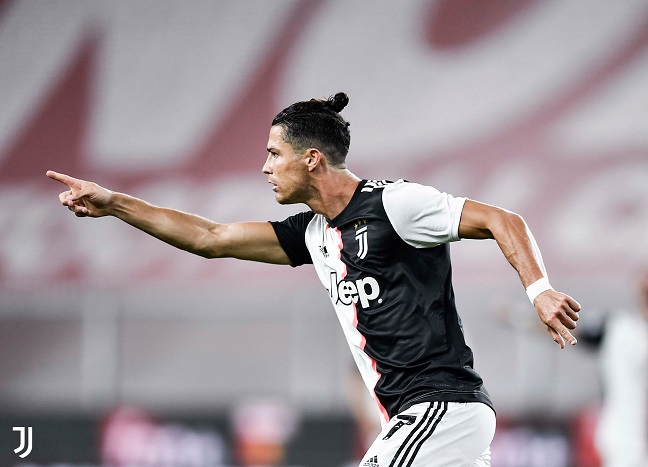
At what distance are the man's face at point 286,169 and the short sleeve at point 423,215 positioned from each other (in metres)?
0.42

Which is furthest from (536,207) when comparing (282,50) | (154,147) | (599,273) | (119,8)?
(119,8)

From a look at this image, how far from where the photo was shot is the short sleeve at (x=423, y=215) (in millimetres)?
4266

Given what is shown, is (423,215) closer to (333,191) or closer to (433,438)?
(333,191)

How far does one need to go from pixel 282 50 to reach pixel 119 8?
2768 mm

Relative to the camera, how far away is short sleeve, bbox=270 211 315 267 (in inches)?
192

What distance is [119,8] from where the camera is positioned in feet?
56.6

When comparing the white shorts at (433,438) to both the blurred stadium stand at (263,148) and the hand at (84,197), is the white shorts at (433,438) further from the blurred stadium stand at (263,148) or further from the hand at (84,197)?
the blurred stadium stand at (263,148)

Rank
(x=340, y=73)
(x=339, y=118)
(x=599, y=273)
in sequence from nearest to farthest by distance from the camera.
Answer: (x=339, y=118) < (x=599, y=273) < (x=340, y=73)

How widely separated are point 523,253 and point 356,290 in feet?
2.44

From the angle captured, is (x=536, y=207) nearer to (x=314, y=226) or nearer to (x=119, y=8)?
(x=119, y=8)

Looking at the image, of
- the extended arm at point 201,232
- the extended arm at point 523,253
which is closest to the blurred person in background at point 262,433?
the extended arm at point 201,232

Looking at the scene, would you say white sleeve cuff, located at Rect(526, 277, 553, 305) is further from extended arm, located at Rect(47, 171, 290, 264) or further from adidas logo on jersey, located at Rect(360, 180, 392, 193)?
extended arm, located at Rect(47, 171, 290, 264)

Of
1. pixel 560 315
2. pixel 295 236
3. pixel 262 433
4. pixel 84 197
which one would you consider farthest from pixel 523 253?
pixel 262 433

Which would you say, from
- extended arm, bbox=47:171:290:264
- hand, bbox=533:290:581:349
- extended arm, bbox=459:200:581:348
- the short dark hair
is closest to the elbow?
extended arm, bbox=459:200:581:348
